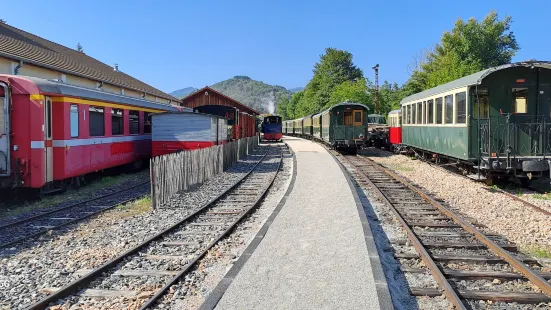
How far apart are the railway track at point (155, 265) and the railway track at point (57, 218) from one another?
2.24 m

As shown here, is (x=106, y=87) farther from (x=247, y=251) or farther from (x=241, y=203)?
(x=247, y=251)

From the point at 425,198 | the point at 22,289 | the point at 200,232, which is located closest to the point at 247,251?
the point at 200,232

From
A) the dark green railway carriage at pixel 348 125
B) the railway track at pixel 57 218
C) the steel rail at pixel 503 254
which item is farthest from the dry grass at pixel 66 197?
the dark green railway carriage at pixel 348 125

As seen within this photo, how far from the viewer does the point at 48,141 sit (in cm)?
1079

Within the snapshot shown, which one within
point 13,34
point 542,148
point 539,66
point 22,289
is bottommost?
point 22,289

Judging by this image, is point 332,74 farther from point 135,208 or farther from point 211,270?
point 211,270

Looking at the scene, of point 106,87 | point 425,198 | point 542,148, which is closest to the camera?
point 425,198

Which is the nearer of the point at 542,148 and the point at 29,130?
the point at 29,130

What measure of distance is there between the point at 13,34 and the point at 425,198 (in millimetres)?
22661

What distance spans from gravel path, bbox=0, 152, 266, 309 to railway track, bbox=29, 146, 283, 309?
28 centimetres

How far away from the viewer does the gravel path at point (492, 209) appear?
7.78 m

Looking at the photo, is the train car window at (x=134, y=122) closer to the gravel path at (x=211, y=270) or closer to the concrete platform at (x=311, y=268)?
the gravel path at (x=211, y=270)

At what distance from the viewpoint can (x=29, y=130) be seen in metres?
10.3

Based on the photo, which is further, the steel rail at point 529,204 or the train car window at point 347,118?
the train car window at point 347,118
